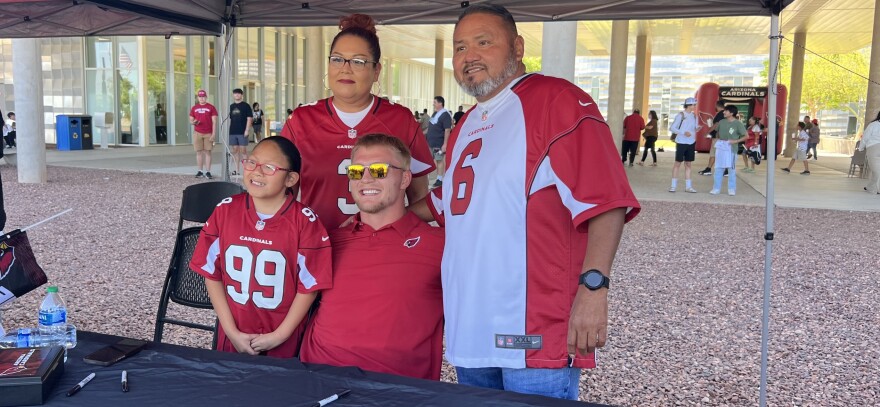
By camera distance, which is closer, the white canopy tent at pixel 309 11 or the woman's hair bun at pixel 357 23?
the woman's hair bun at pixel 357 23

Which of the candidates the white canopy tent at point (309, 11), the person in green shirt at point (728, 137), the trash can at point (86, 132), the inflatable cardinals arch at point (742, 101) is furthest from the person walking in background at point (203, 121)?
the inflatable cardinals arch at point (742, 101)

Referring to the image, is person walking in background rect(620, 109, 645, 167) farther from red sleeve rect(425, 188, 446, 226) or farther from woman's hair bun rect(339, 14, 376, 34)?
red sleeve rect(425, 188, 446, 226)

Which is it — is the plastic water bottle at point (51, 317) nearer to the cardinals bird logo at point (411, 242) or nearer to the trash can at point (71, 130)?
the cardinals bird logo at point (411, 242)

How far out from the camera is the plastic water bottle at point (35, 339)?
212 centimetres

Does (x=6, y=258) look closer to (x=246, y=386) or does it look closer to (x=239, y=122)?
(x=246, y=386)

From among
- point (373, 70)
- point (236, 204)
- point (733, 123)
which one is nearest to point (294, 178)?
point (236, 204)

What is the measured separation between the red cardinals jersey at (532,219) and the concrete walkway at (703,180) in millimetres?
9634

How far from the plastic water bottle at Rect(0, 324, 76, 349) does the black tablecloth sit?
159 millimetres

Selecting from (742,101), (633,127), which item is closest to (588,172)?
(633,127)

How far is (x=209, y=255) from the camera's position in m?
2.49

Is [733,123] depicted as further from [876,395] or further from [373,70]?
[373,70]

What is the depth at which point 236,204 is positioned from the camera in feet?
8.30

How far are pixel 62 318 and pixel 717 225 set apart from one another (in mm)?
8563

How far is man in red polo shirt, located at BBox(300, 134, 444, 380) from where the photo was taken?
88.6 inches
